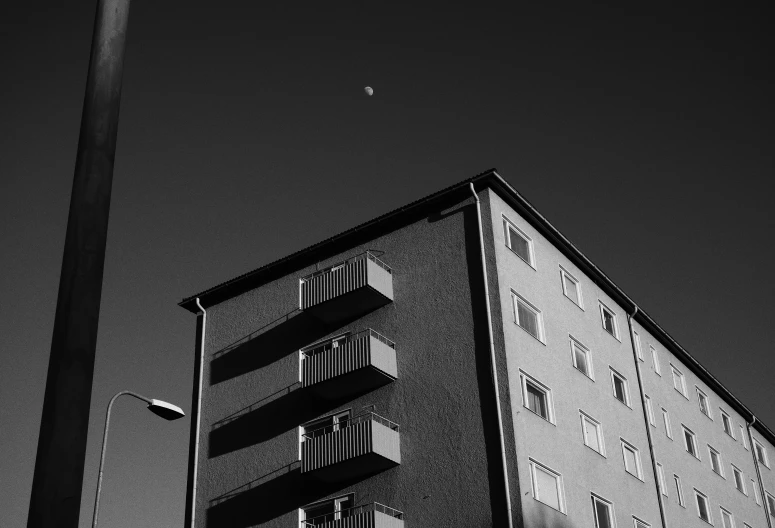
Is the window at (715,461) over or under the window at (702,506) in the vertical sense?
over

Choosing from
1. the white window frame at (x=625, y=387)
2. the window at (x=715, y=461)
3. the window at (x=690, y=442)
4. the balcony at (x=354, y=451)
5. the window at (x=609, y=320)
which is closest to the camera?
the balcony at (x=354, y=451)

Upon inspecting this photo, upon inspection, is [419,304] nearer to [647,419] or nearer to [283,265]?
[283,265]

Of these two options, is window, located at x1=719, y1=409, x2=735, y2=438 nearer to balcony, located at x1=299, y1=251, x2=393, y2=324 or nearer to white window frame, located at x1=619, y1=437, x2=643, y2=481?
white window frame, located at x1=619, y1=437, x2=643, y2=481

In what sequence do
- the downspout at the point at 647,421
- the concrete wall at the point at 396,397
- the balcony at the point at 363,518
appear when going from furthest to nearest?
the downspout at the point at 647,421, the concrete wall at the point at 396,397, the balcony at the point at 363,518

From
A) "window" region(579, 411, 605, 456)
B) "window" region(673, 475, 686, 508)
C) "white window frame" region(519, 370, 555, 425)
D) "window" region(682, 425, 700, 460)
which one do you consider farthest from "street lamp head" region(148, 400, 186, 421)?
"window" region(682, 425, 700, 460)

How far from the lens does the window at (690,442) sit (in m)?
44.3

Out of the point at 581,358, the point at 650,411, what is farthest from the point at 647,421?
the point at 581,358

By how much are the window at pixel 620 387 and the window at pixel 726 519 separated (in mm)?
10163

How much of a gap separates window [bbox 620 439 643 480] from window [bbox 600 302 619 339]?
197 inches

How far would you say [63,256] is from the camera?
4.39 metres

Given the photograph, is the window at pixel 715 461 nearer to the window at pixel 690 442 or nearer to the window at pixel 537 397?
the window at pixel 690 442

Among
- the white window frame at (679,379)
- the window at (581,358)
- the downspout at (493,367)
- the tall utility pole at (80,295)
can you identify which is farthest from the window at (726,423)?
the tall utility pole at (80,295)

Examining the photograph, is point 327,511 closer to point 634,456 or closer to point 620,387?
point 634,456

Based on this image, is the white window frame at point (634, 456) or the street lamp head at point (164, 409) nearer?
the street lamp head at point (164, 409)
